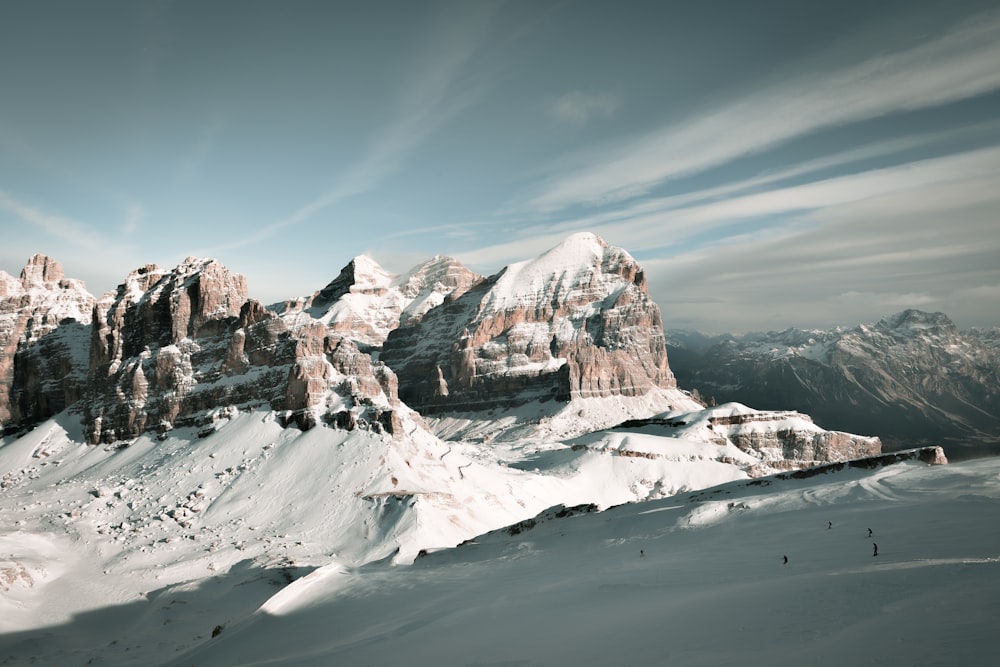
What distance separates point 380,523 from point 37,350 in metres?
88.1

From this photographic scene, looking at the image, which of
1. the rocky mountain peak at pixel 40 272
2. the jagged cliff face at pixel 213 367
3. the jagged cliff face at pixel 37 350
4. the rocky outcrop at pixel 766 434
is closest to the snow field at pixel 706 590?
the jagged cliff face at pixel 213 367

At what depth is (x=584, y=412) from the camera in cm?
16950

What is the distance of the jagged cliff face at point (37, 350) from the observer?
9988 cm

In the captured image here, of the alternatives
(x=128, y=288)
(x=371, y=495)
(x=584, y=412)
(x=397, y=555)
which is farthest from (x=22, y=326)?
(x=584, y=412)

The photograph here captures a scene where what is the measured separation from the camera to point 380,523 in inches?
2064

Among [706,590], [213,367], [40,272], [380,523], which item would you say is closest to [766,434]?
[380,523]

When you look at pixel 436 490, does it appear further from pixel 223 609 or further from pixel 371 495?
pixel 223 609

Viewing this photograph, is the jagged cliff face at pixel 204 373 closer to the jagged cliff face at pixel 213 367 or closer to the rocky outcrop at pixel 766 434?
the jagged cliff face at pixel 213 367

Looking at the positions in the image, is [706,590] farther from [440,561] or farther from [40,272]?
[40,272]

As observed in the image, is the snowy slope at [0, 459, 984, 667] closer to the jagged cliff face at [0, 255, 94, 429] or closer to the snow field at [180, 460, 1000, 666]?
the snow field at [180, 460, 1000, 666]

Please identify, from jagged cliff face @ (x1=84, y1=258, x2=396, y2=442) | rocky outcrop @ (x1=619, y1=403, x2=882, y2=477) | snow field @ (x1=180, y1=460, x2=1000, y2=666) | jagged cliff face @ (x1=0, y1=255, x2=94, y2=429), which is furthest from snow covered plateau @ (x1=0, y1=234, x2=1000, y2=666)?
rocky outcrop @ (x1=619, y1=403, x2=882, y2=477)

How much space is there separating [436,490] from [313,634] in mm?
38867

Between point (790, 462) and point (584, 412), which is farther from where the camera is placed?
point (584, 412)

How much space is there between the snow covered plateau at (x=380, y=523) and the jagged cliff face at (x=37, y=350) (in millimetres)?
456
